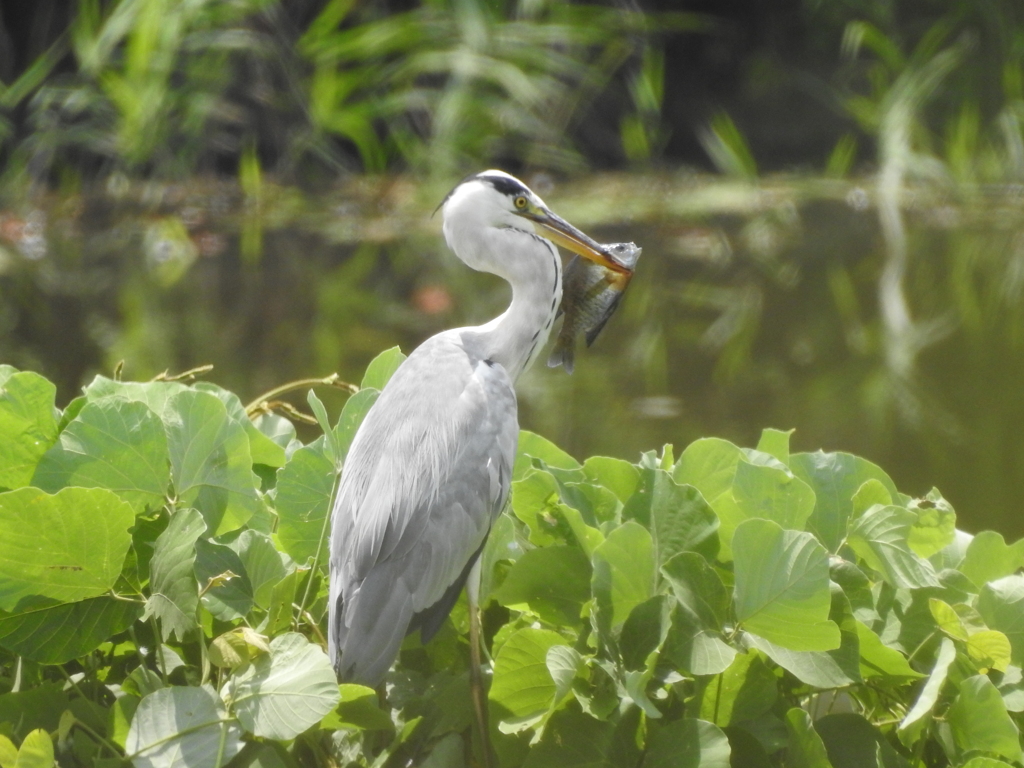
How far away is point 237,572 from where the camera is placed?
0.84m

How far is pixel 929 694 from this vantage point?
0.77m

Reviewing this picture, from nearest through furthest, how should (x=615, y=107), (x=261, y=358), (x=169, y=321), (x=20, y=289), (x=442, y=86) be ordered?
(x=261, y=358), (x=169, y=321), (x=20, y=289), (x=442, y=86), (x=615, y=107)

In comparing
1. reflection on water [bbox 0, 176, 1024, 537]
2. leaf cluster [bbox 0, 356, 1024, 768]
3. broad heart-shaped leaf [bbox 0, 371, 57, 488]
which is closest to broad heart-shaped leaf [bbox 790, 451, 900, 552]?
leaf cluster [bbox 0, 356, 1024, 768]

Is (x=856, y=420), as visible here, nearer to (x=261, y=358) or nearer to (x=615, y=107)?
(x=261, y=358)

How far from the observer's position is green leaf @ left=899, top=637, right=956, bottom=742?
76cm

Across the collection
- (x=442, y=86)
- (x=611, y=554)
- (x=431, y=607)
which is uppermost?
(x=611, y=554)

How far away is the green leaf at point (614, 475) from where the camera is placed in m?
0.92

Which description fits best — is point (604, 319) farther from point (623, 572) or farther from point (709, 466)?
point (623, 572)

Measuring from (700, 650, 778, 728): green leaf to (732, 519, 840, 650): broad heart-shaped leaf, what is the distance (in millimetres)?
34

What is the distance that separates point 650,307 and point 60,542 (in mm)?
2296

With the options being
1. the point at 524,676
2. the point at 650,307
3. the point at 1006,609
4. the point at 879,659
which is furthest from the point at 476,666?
the point at 650,307

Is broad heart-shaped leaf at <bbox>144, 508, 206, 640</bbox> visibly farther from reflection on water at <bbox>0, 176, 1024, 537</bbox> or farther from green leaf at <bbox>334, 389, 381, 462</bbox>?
reflection on water at <bbox>0, 176, 1024, 537</bbox>

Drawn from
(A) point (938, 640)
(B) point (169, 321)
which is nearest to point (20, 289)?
(B) point (169, 321)

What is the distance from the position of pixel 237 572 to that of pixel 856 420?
5.18 feet
